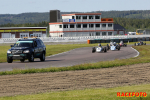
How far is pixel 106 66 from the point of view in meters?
19.3

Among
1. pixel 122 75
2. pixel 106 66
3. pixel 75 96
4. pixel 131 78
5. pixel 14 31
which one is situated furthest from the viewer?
pixel 14 31

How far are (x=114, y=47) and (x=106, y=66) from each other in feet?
70.0

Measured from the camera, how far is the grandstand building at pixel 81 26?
4181 inches

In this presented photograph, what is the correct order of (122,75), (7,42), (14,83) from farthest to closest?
(7,42)
(122,75)
(14,83)

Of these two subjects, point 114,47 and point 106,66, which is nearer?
point 106,66

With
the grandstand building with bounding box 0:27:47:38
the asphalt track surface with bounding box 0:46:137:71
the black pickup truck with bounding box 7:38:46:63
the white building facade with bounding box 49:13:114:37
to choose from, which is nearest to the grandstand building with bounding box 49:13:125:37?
the white building facade with bounding box 49:13:114:37

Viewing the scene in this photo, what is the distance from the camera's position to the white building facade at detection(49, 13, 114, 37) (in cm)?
10624

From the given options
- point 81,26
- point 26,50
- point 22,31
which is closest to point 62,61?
point 26,50

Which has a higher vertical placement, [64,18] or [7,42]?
[64,18]

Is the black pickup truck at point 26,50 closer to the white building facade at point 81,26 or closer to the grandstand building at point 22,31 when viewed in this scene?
the grandstand building at point 22,31

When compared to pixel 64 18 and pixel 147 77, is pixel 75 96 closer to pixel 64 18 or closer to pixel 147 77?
pixel 147 77

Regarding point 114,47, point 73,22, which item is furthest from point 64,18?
point 114,47

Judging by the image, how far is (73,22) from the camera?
106 m

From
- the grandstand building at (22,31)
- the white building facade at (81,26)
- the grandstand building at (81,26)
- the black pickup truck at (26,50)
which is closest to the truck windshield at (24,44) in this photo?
the black pickup truck at (26,50)
